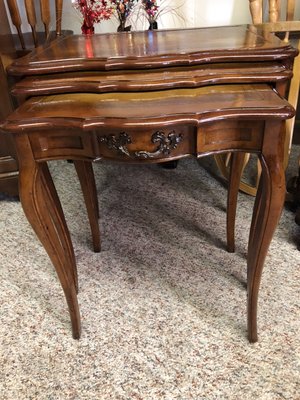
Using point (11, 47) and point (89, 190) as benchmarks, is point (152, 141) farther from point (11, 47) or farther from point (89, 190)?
point (11, 47)

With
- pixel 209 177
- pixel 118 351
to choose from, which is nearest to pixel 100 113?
pixel 118 351

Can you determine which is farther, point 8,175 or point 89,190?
point 8,175

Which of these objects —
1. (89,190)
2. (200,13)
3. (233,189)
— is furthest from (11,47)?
(233,189)

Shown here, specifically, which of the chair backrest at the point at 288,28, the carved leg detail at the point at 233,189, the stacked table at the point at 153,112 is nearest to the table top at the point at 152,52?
the stacked table at the point at 153,112

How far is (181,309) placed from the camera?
954mm

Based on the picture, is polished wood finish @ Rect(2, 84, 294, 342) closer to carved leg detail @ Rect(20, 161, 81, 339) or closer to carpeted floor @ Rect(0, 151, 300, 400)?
carved leg detail @ Rect(20, 161, 81, 339)

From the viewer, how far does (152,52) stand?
779 millimetres

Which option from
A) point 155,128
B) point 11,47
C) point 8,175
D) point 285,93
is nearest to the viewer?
point 155,128

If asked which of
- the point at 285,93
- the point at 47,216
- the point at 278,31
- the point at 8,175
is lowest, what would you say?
the point at 8,175

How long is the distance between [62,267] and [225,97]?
488mm

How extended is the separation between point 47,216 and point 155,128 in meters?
0.30

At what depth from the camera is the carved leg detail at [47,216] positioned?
673 millimetres

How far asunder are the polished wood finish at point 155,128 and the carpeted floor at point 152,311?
0.33 meters

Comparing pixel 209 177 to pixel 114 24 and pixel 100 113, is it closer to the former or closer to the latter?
pixel 114 24
